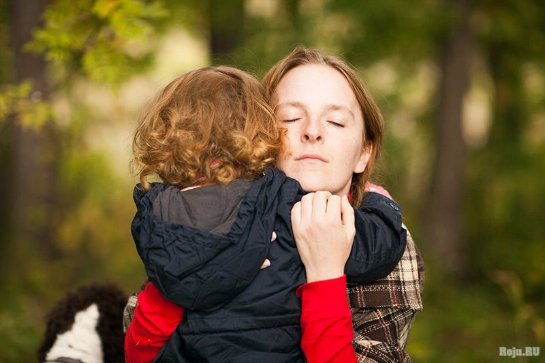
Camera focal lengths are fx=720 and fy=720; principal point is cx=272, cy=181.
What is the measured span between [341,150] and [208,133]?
569 mm

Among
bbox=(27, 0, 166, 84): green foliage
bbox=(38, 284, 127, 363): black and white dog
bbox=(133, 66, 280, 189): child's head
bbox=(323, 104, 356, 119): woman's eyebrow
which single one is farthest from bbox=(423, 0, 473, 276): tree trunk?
bbox=(133, 66, 280, 189): child's head

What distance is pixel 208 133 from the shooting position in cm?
241

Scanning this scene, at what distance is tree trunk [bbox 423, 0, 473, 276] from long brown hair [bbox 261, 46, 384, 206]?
21.3 feet

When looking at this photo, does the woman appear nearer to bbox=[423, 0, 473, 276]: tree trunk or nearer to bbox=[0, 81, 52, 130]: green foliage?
bbox=[0, 81, 52, 130]: green foliage

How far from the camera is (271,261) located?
237 cm

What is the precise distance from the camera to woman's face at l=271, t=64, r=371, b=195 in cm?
266

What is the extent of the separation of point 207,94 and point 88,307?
124 centimetres

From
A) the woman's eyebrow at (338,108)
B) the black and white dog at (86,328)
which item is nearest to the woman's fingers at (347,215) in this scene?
the woman's eyebrow at (338,108)

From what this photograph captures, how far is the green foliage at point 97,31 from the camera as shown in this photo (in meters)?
3.44

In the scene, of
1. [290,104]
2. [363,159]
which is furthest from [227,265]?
[363,159]

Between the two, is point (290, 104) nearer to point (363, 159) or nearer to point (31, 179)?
point (363, 159)

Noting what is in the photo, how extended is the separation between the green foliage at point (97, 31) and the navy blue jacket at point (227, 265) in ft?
4.37

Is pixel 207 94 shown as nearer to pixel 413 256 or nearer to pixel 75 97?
pixel 413 256

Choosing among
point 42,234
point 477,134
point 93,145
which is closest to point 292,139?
point 42,234
